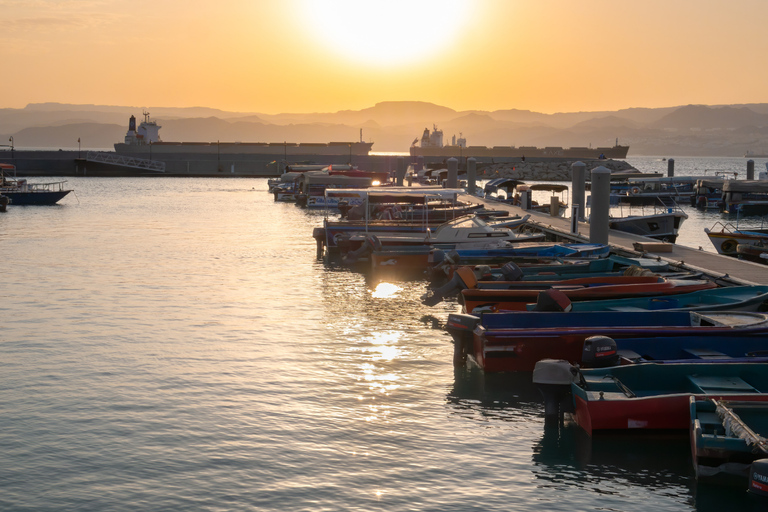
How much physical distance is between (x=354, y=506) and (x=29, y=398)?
7.61m

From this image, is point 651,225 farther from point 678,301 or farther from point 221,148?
point 221,148

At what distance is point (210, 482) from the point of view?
10.8 m

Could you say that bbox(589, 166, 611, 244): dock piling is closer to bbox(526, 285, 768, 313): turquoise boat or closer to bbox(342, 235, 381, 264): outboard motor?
bbox(342, 235, 381, 264): outboard motor

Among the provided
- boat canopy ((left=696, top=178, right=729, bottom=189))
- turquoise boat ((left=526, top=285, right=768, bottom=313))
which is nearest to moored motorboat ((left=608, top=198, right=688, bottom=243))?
turquoise boat ((left=526, top=285, right=768, bottom=313))

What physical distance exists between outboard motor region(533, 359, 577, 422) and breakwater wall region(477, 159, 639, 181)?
362ft

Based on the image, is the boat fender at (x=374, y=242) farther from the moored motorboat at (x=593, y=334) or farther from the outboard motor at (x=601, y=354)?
the outboard motor at (x=601, y=354)

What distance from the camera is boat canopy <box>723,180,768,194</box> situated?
57834mm

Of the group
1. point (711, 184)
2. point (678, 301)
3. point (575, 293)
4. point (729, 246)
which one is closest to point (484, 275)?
point (575, 293)

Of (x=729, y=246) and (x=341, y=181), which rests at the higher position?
(x=341, y=181)

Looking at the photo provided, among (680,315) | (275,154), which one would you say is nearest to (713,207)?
(680,315)

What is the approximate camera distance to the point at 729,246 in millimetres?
32969

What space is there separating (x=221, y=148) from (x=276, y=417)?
129180 mm

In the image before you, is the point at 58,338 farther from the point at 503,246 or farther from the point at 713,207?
the point at 713,207

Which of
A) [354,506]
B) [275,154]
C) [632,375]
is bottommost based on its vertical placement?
[354,506]
